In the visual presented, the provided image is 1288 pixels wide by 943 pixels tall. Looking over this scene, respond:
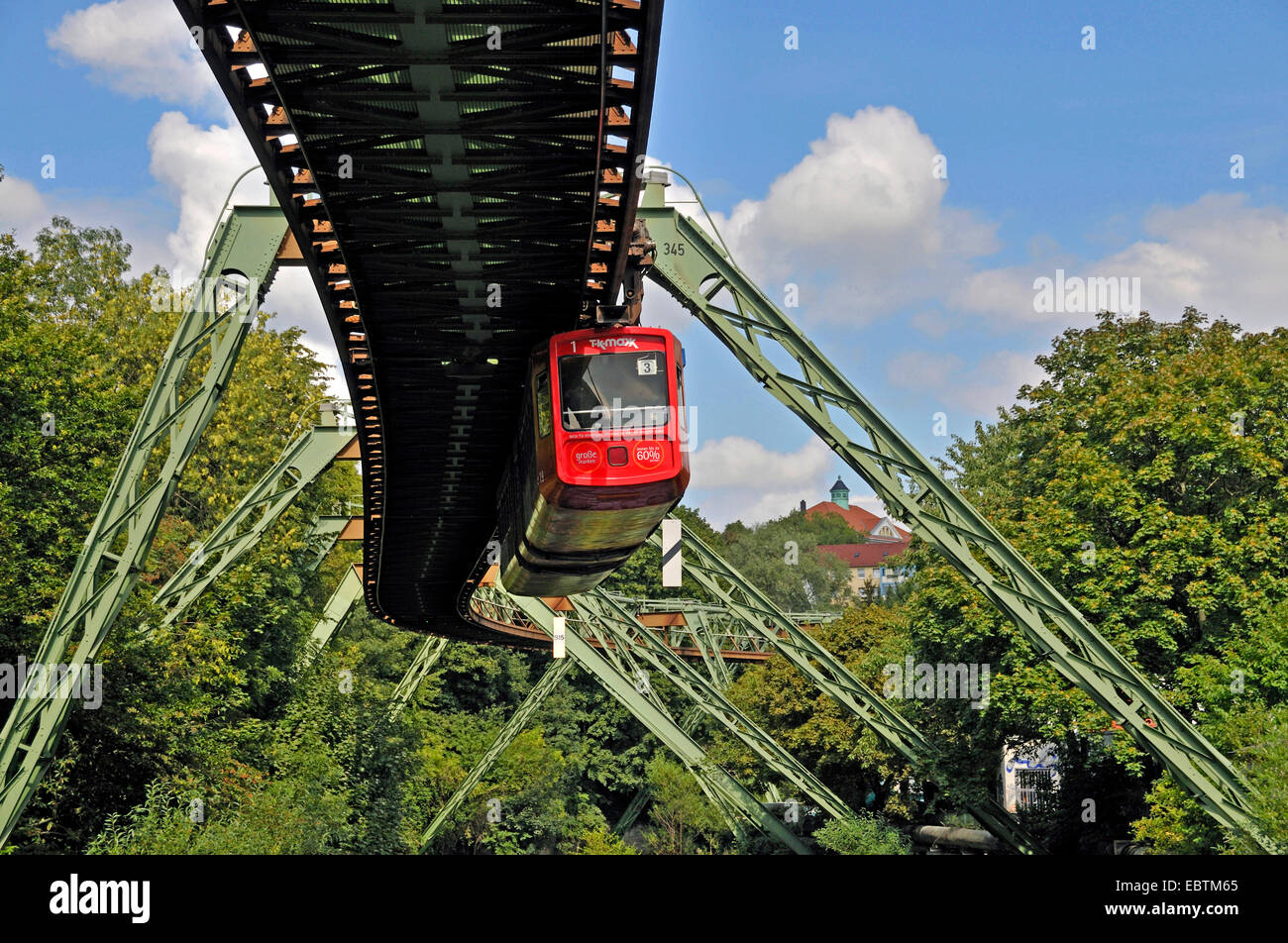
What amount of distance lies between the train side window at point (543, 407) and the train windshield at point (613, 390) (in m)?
0.23

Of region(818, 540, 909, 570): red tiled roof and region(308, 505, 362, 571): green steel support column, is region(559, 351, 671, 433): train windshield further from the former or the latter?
region(818, 540, 909, 570): red tiled roof

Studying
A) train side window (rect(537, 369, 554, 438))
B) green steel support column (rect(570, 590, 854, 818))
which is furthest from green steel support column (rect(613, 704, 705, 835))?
train side window (rect(537, 369, 554, 438))

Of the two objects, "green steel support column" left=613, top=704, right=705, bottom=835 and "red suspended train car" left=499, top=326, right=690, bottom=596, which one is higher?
"red suspended train car" left=499, top=326, right=690, bottom=596

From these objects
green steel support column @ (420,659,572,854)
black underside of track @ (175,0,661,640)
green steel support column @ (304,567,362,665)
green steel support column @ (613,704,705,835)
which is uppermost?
black underside of track @ (175,0,661,640)

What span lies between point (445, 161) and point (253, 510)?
1867 cm

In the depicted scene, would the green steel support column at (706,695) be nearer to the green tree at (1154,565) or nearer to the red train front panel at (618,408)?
the green tree at (1154,565)

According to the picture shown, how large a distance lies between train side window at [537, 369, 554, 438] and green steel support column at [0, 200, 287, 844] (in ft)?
14.9

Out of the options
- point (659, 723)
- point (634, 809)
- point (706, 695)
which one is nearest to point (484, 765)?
point (659, 723)

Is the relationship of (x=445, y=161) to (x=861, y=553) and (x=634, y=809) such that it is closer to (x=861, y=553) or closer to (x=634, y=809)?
(x=634, y=809)

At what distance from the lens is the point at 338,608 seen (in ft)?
127

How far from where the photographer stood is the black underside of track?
938 cm

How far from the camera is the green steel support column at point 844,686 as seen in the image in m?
27.8
